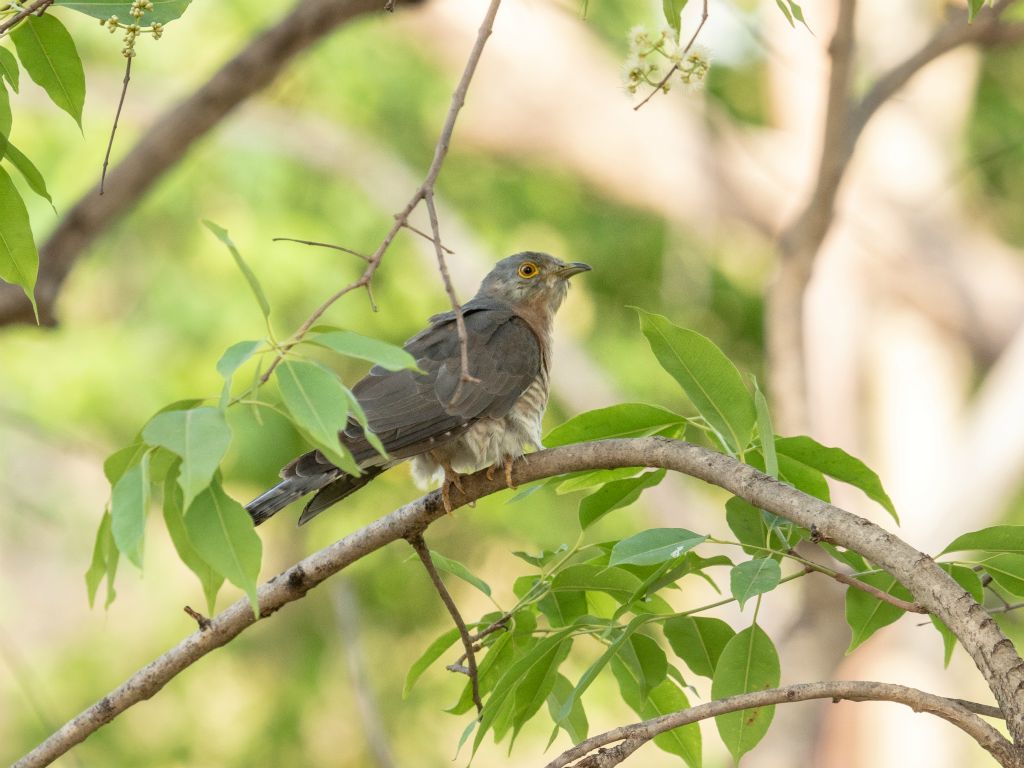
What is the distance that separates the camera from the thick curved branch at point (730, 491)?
1.54 meters

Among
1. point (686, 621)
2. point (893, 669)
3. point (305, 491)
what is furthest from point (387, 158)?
point (686, 621)

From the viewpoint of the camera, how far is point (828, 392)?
27.3 ft

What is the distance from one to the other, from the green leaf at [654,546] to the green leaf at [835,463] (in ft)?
0.98

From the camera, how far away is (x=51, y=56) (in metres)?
1.97

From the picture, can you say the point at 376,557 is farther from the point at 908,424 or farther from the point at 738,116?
the point at 738,116

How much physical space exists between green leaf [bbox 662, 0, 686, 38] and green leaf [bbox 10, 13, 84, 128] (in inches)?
40.1

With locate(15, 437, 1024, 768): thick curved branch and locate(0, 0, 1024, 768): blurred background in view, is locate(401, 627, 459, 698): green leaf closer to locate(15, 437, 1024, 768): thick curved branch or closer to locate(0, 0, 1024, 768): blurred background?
locate(15, 437, 1024, 768): thick curved branch

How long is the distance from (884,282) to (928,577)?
8.91 metres

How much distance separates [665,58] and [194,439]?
1.28 metres

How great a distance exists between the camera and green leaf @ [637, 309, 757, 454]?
6.44ft

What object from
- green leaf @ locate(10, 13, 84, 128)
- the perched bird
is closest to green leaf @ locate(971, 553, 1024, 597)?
the perched bird

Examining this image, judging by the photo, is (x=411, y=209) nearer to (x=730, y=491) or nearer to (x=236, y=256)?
(x=236, y=256)

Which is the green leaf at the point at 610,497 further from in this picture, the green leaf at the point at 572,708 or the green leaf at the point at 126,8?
the green leaf at the point at 126,8

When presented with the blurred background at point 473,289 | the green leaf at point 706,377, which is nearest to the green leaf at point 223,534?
the green leaf at point 706,377
